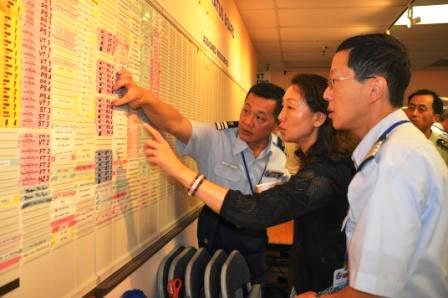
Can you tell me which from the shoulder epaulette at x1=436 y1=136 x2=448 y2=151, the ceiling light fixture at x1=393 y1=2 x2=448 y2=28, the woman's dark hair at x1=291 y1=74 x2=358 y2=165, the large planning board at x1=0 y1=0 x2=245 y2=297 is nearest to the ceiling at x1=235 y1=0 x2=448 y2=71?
the ceiling light fixture at x1=393 y1=2 x2=448 y2=28

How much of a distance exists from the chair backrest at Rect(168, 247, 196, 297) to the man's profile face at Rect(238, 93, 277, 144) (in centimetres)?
69

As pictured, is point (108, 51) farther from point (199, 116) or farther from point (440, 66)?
point (440, 66)

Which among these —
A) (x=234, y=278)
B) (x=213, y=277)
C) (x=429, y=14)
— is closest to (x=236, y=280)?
(x=234, y=278)

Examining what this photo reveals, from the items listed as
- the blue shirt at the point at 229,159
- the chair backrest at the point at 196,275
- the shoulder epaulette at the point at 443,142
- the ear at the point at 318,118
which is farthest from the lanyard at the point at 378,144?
the shoulder epaulette at the point at 443,142

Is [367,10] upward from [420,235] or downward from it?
upward

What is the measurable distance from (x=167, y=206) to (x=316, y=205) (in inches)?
32.4

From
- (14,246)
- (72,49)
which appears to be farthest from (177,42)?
(14,246)

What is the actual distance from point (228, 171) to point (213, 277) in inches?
23.9

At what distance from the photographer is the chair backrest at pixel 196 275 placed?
1.65 metres

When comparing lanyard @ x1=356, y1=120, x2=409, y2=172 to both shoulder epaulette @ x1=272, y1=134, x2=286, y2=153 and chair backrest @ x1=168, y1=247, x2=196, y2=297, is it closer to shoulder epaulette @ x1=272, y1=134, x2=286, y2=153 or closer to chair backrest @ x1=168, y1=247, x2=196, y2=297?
Answer: chair backrest @ x1=168, y1=247, x2=196, y2=297

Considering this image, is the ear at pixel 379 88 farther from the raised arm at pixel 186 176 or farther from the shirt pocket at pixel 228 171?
the shirt pocket at pixel 228 171

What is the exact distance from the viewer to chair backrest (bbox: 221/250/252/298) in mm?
1656

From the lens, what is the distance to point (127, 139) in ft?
4.67

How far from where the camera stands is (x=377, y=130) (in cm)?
114
